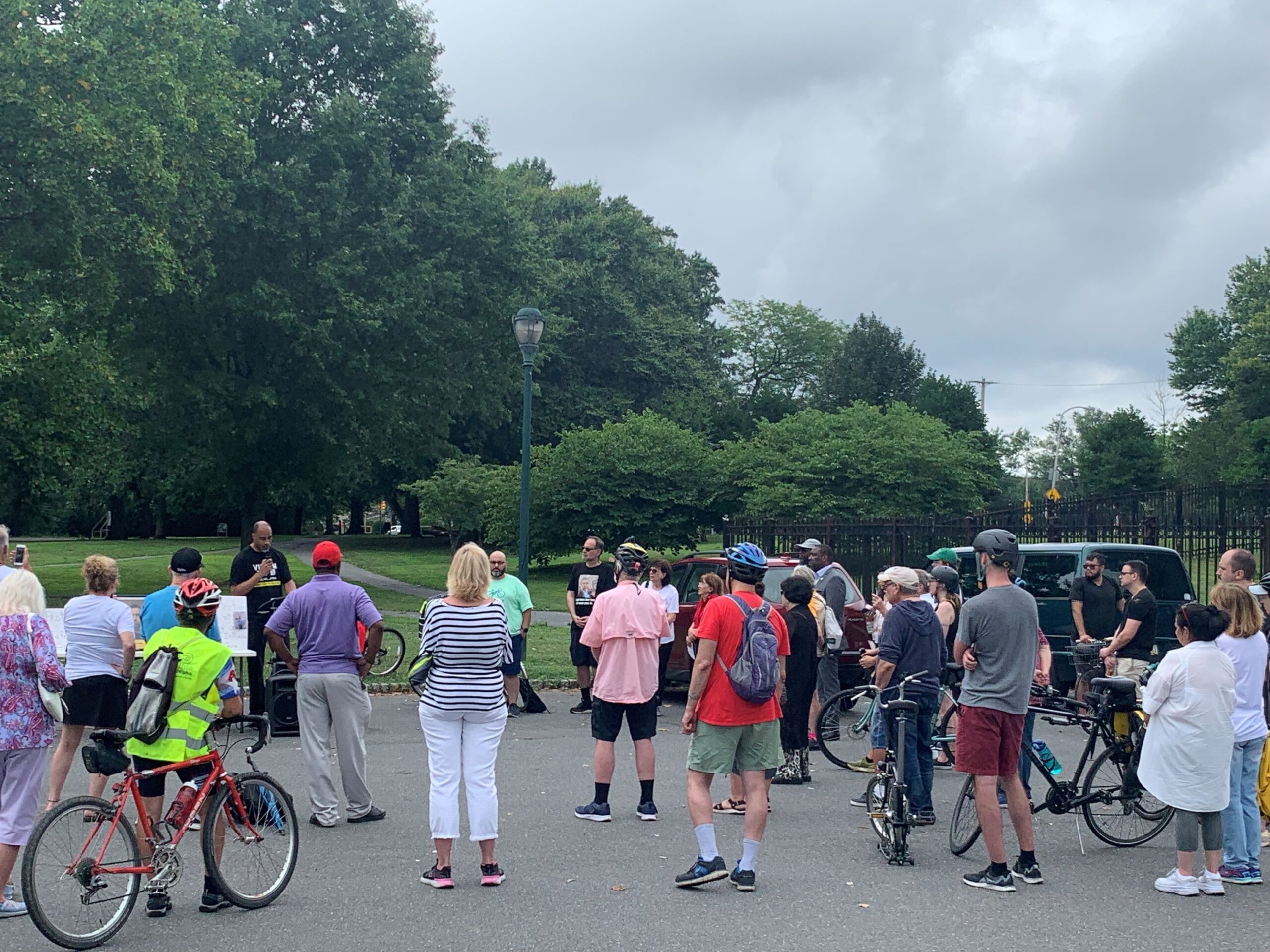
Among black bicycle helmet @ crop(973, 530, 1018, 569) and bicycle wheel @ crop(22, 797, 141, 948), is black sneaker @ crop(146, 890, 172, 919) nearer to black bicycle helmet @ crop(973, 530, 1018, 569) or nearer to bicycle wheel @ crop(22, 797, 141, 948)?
bicycle wheel @ crop(22, 797, 141, 948)

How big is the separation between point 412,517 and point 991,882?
58.8 meters

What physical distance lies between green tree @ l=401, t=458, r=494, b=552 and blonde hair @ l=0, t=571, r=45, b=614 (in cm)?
3682

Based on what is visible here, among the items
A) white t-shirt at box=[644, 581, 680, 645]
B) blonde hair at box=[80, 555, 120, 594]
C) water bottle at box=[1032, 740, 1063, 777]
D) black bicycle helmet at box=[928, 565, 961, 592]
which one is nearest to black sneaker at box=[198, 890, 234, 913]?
blonde hair at box=[80, 555, 120, 594]

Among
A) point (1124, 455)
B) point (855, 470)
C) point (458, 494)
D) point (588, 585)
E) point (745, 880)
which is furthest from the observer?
point (1124, 455)

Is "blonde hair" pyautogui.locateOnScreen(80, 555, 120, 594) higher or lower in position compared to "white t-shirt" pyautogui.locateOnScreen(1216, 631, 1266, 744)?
higher

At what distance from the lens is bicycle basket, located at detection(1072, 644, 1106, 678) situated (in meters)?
11.1

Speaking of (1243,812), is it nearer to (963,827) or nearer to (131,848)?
(963,827)

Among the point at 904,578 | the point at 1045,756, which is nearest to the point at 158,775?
the point at 904,578

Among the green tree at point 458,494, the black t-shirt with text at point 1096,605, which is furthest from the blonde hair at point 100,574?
the green tree at point 458,494

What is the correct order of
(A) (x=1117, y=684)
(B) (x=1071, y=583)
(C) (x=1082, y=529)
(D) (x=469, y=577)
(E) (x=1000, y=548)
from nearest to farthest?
(D) (x=469, y=577) < (E) (x=1000, y=548) < (A) (x=1117, y=684) < (B) (x=1071, y=583) < (C) (x=1082, y=529)

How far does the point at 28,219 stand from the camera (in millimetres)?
23109

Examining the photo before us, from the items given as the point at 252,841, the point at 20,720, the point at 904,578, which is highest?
the point at 904,578

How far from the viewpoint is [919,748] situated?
829 cm

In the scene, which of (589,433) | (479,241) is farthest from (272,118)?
(589,433)
